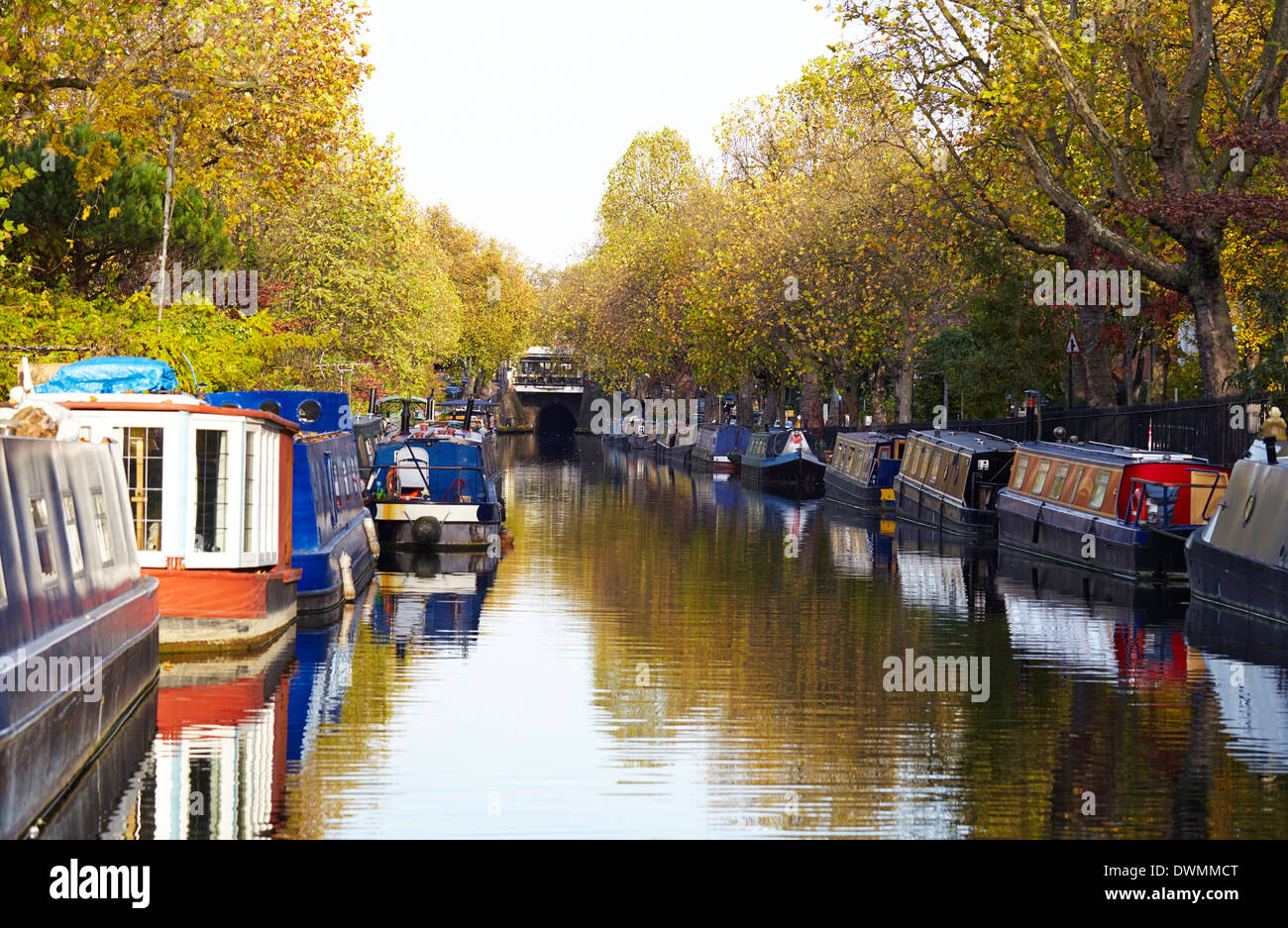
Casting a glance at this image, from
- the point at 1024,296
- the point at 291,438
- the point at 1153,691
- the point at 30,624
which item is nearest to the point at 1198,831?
the point at 1153,691

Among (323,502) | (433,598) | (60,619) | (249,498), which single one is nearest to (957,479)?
(433,598)

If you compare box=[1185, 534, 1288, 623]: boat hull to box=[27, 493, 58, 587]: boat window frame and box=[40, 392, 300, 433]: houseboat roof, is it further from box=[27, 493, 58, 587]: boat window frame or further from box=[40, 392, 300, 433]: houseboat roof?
box=[27, 493, 58, 587]: boat window frame

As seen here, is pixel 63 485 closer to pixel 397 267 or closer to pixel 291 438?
pixel 291 438

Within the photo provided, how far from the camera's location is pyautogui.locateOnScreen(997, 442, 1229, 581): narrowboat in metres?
27.9

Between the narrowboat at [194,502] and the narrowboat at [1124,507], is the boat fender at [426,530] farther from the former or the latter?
the narrowboat at [194,502]

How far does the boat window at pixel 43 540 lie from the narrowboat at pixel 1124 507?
62.9ft

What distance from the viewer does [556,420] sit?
144625 millimetres

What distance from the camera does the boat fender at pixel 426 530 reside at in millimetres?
32156

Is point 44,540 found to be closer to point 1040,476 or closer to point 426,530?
point 426,530

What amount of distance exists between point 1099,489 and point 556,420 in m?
116

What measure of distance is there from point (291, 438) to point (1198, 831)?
12594 millimetres

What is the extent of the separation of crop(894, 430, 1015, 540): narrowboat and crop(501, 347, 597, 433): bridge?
87623 mm

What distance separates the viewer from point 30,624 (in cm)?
1088

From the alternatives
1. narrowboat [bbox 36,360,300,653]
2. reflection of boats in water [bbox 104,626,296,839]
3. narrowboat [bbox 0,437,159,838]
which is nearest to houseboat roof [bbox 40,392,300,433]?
narrowboat [bbox 36,360,300,653]
